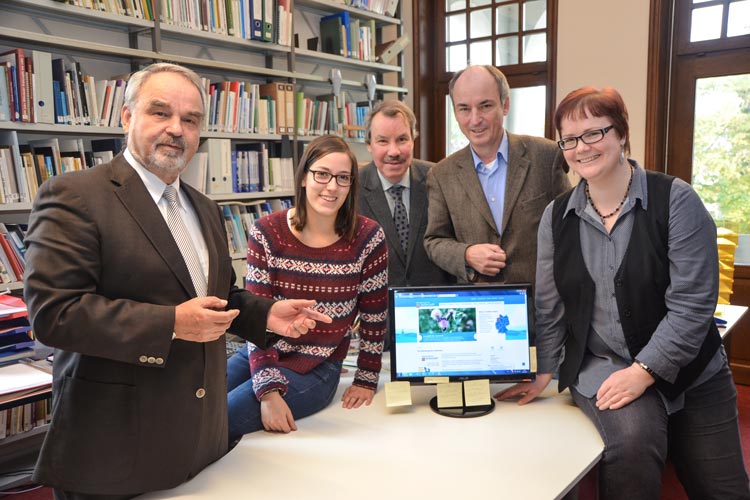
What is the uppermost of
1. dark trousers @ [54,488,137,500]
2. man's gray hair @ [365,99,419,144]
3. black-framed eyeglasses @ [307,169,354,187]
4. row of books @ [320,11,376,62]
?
row of books @ [320,11,376,62]

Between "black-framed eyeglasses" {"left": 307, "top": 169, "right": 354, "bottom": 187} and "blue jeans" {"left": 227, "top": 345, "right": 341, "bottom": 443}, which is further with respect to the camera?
"black-framed eyeglasses" {"left": 307, "top": 169, "right": 354, "bottom": 187}

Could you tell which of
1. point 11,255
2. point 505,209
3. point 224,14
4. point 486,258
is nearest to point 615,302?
point 486,258

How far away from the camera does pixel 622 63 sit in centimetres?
431

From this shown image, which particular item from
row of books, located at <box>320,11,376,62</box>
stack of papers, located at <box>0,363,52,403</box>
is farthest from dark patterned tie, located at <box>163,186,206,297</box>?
row of books, located at <box>320,11,376,62</box>

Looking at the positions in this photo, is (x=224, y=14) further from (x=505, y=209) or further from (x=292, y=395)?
(x=292, y=395)

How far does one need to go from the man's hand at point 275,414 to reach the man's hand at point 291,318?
0.24 metres

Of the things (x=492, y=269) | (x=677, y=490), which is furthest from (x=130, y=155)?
(x=677, y=490)

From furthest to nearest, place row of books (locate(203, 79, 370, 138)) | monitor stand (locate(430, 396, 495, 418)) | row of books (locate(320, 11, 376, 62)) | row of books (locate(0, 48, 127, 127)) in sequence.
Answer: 1. row of books (locate(320, 11, 376, 62))
2. row of books (locate(203, 79, 370, 138))
3. row of books (locate(0, 48, 127, 127))
4. monitor stand (locate(430, 396, 495, 418))

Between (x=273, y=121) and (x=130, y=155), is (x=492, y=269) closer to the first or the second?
(x=130, y=155)

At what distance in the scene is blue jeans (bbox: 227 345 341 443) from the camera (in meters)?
1.69

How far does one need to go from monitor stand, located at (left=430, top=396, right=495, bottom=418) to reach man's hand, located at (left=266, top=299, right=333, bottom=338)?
48 cm

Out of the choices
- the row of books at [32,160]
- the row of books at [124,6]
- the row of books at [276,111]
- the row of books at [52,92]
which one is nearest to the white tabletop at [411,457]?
the row of books at [32,160]

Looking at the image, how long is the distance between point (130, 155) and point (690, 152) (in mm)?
4045

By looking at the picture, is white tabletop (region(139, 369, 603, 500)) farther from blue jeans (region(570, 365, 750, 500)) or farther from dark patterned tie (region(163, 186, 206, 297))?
dark patterned tie (region(163, 186, 206, 297))
